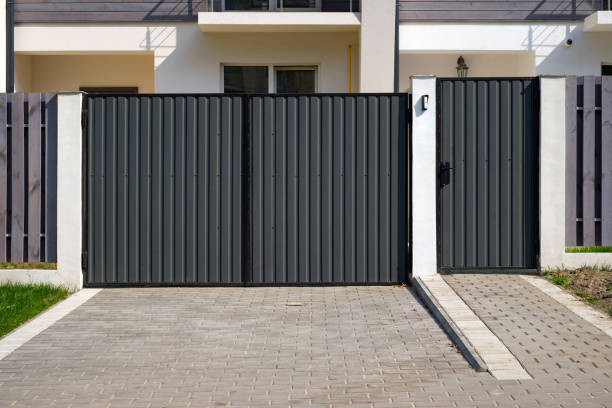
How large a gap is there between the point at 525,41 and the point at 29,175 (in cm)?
1045

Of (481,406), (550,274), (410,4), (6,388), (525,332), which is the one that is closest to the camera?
(481,406)

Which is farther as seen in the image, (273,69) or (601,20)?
(273,69)

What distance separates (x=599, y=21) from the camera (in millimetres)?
15867

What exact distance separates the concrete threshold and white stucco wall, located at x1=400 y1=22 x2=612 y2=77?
7790 mm

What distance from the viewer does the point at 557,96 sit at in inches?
397

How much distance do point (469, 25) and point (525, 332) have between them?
10.2 meters

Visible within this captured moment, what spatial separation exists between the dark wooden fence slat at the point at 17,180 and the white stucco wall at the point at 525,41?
8.46 m

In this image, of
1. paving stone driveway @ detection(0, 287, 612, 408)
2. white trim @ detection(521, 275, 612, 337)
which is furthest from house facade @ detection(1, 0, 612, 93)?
paving stone driveway @ detection(0, 287, 612, 408)

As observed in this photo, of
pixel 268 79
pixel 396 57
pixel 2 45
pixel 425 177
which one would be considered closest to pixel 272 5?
pixel 268 79

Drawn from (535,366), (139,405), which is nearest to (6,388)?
(139,405)

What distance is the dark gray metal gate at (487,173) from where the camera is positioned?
10.2 metres

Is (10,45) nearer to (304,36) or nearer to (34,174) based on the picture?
(304,36)

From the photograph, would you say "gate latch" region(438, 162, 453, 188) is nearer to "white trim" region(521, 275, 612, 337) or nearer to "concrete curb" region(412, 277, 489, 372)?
"concrete curb" region(412, 277, 489, 372)

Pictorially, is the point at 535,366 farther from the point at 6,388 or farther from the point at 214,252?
the point at 214,252
